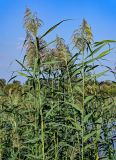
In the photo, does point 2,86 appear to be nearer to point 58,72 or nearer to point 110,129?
point 58,72

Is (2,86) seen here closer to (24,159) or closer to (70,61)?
(24,159)

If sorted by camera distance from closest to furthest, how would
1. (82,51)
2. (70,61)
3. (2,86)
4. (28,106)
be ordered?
(82,51)
(70,61)
(28,106)
(2,86)

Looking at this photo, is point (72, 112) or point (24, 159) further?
point (24, 159)

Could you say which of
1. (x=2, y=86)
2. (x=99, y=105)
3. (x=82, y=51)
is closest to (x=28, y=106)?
(x=2, y=86)

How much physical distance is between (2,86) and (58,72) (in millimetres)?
1301

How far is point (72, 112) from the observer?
561 centimetres

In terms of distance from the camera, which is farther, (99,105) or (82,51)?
(99,105)

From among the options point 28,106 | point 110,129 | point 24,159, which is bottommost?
point 24,159

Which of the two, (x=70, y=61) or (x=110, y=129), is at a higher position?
(x=70, y=61)

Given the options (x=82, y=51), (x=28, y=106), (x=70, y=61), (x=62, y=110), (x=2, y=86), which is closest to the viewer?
(x=82, y=51)

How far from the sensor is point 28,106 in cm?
634

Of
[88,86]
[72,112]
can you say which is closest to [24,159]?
[72,112]

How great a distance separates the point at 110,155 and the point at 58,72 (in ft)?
4.51

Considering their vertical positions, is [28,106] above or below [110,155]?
above
